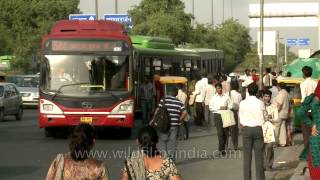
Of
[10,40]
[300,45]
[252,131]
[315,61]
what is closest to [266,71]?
[315,61]

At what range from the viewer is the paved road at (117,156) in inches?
570

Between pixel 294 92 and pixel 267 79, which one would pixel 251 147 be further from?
pixel 267 79

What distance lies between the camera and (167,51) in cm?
3294

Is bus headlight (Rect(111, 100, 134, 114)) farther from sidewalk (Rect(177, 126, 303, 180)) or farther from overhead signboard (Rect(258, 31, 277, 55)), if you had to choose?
overhead signboard (Rect(258, 31, 277, 55))

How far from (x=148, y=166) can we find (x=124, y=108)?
1504cm

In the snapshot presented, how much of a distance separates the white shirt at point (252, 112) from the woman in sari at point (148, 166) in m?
6.24

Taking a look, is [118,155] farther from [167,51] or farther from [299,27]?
[299,27]

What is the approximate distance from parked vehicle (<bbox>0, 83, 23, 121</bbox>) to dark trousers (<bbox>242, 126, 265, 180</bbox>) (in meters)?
19.0

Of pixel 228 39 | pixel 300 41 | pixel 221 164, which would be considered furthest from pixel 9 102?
pixel 228 39

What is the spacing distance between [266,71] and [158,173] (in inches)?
1077

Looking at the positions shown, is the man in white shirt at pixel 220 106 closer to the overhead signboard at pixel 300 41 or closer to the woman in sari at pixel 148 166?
the woman in sari at pixel 148 166

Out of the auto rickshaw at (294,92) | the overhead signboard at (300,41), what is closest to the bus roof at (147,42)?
the auto rickshaw at (294,92)

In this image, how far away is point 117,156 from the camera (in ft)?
57.7

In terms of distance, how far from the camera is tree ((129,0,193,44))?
66.1 metres
